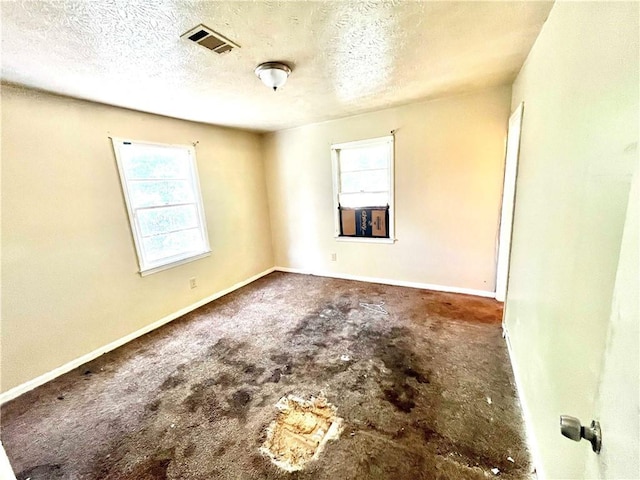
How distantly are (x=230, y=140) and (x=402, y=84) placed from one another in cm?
254

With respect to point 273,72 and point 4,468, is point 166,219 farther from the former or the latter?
point 4,468

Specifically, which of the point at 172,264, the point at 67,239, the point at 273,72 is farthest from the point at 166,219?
the point at 273,72

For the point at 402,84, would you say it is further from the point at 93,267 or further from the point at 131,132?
the point at 93,267

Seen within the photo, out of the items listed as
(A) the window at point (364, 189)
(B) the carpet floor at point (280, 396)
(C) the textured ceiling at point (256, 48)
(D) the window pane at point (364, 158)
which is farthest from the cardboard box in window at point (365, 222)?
(C) the textured ceiling at point (256, 48)

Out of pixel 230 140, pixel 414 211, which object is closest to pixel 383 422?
pixel 414 211

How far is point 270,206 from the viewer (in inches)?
185

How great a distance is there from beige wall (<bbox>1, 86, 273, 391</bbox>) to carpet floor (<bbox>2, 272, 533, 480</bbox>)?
301 mm

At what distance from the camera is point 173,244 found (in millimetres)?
3344

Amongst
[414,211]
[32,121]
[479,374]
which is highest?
[32,121]

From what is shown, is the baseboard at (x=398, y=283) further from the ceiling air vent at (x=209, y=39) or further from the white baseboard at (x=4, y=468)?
the white baseboard at (x=4, y=468)

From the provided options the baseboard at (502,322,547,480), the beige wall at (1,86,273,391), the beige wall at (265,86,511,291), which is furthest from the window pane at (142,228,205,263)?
the baseboard at (502,322,547,480)

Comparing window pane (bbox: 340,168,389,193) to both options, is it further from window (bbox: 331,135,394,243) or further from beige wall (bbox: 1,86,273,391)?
beige wall (bbox: 1,86,273,391)

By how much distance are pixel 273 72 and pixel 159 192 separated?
6.87 feet

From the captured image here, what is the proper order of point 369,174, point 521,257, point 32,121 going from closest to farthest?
point 521,257
point 32,121
point 369,174
